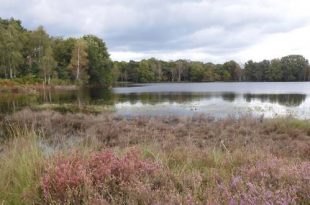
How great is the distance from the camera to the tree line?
66812mm

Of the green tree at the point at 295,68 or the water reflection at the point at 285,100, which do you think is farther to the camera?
the green tree at the point at 295,68

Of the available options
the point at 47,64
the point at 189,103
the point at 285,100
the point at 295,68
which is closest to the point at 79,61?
the point at 47,64

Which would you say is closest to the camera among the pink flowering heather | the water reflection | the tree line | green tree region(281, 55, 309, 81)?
the pink flowering heather

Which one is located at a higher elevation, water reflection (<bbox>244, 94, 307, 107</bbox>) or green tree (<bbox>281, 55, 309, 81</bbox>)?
green tree (<bbox>281, 55, 309, 81</bbox>)

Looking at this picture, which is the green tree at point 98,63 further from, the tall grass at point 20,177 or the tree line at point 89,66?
the tall grass at point 20,177

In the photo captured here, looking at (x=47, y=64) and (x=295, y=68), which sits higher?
(x=47, y=64)

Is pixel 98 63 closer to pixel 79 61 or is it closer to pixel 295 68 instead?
pixel 79 61

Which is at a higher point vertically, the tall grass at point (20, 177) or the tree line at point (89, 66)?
the tree line at point (89, 66)

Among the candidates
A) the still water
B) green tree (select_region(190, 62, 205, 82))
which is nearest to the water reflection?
the still water

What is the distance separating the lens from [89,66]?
8331 centimetres

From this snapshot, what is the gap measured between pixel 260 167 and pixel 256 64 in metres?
147

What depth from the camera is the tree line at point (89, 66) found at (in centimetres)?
6681

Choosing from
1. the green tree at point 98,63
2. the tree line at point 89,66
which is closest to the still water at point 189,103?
the tree line at point 89,66

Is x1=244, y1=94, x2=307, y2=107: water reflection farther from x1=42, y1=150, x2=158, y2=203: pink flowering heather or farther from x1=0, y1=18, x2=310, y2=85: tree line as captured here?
x1=0, y1=18, x2=310, y2=85: tree line
